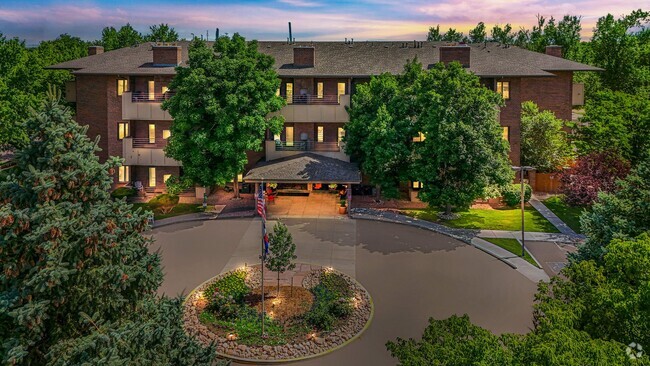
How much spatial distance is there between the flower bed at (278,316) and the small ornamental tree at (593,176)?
20051 millimetres

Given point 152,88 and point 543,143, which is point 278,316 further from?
point 543,143

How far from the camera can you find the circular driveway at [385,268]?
19391 mm

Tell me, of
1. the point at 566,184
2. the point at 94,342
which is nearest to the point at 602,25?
the point at 566,184

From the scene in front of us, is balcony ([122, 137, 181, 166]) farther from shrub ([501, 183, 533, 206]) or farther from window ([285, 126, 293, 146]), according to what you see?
shrub ([501, 183, 533, 206])

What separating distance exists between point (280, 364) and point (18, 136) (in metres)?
38.0

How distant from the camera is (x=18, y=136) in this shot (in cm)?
4156

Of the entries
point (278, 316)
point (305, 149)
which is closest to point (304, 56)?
point (305, 149)

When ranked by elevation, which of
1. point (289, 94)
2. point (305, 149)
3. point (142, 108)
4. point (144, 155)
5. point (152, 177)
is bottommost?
point (152, 177)

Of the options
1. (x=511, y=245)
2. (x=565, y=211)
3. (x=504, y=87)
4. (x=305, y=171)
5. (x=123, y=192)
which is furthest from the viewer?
(x=504, y=87)

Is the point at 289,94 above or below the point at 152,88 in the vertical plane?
below

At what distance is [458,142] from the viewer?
97.7 feet

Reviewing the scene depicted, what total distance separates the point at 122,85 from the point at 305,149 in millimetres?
17619

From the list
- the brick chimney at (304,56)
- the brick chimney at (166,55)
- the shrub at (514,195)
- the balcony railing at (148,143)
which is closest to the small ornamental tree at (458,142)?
the shrub at (514,195)

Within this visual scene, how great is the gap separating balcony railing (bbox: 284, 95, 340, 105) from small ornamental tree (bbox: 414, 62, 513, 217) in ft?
34.9
